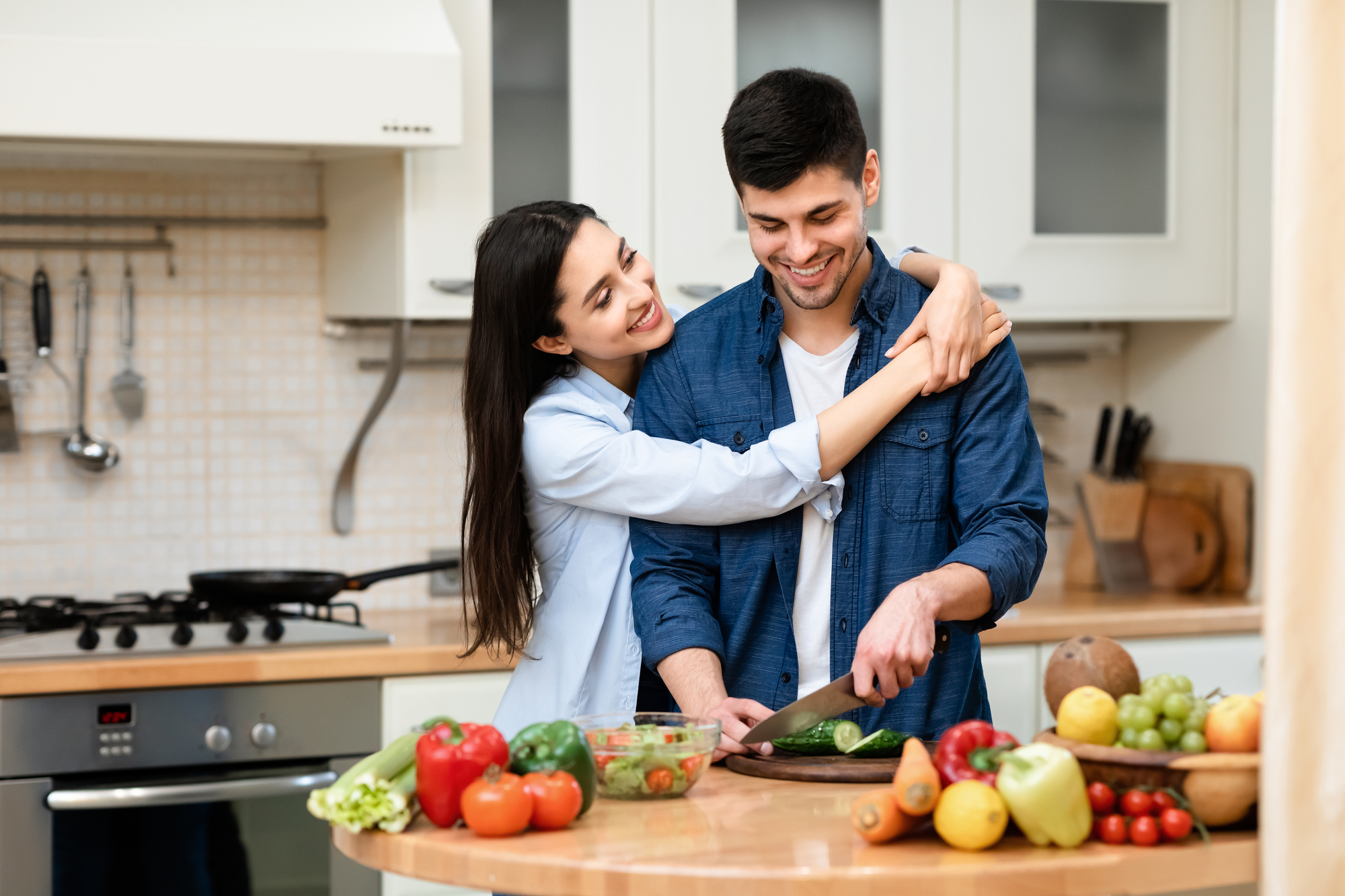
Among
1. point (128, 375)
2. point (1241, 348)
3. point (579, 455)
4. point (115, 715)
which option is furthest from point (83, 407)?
point (1241, 348)

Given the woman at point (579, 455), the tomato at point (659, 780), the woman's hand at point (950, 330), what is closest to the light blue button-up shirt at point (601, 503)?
the woman at point (579, 455)

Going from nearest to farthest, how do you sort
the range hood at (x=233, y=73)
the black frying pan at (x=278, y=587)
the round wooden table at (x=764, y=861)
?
1. the round wooden table at (x=764, y=861)
2. the range hood at (x=233, y=73)
3. the black frying pan at (x=278, y=587)

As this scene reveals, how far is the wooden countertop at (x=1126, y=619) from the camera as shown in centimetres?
263

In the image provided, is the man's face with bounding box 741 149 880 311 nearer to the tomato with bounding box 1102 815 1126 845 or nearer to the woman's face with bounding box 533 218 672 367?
the woman's face with bounding box 533 218 672 367

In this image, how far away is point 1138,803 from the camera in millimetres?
1140

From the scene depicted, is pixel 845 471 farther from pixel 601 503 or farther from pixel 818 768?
pixel 818 768

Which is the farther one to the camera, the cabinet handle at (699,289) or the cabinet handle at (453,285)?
the cabinet handle at (699,289)

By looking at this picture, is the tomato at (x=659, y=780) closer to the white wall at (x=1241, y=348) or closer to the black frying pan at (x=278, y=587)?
the black frying pan at (x=278, y=587)

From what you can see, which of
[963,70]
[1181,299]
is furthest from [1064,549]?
[963,70]

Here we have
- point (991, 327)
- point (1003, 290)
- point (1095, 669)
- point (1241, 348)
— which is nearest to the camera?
point (1095, 669)

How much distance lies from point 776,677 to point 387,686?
95cm

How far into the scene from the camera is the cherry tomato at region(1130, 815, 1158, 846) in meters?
1.12

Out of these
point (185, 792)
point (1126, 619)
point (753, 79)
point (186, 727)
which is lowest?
point (185, 792)

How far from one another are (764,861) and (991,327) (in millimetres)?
788
